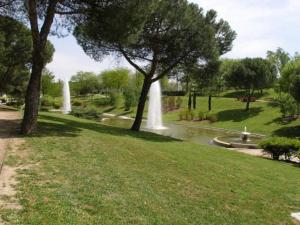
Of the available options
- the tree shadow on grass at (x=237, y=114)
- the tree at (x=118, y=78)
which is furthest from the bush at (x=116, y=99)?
the tree shadow on grass at (x=237, y=114)

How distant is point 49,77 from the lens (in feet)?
228

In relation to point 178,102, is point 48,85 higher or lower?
higher

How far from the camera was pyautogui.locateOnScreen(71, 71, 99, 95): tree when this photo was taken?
10388cm

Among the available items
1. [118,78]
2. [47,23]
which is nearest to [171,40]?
[47,23]

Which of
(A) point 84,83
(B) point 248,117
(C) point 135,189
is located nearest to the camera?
(C) point 135,189

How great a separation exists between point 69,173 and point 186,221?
2.63m

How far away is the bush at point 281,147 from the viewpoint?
18281 mm

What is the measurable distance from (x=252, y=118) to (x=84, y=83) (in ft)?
217

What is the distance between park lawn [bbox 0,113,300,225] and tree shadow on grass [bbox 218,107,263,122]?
1367 inches

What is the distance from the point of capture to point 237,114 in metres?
49.1

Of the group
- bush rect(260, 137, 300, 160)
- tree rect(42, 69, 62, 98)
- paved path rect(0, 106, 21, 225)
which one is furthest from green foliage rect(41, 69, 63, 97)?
paved path rect(0, 106, 21, 225)

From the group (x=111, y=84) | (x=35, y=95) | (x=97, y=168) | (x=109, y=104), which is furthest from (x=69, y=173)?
(x=111, y=84)

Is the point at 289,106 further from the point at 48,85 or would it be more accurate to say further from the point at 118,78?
the point at 118,78

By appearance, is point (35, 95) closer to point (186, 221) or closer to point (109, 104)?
point (186, 221)
